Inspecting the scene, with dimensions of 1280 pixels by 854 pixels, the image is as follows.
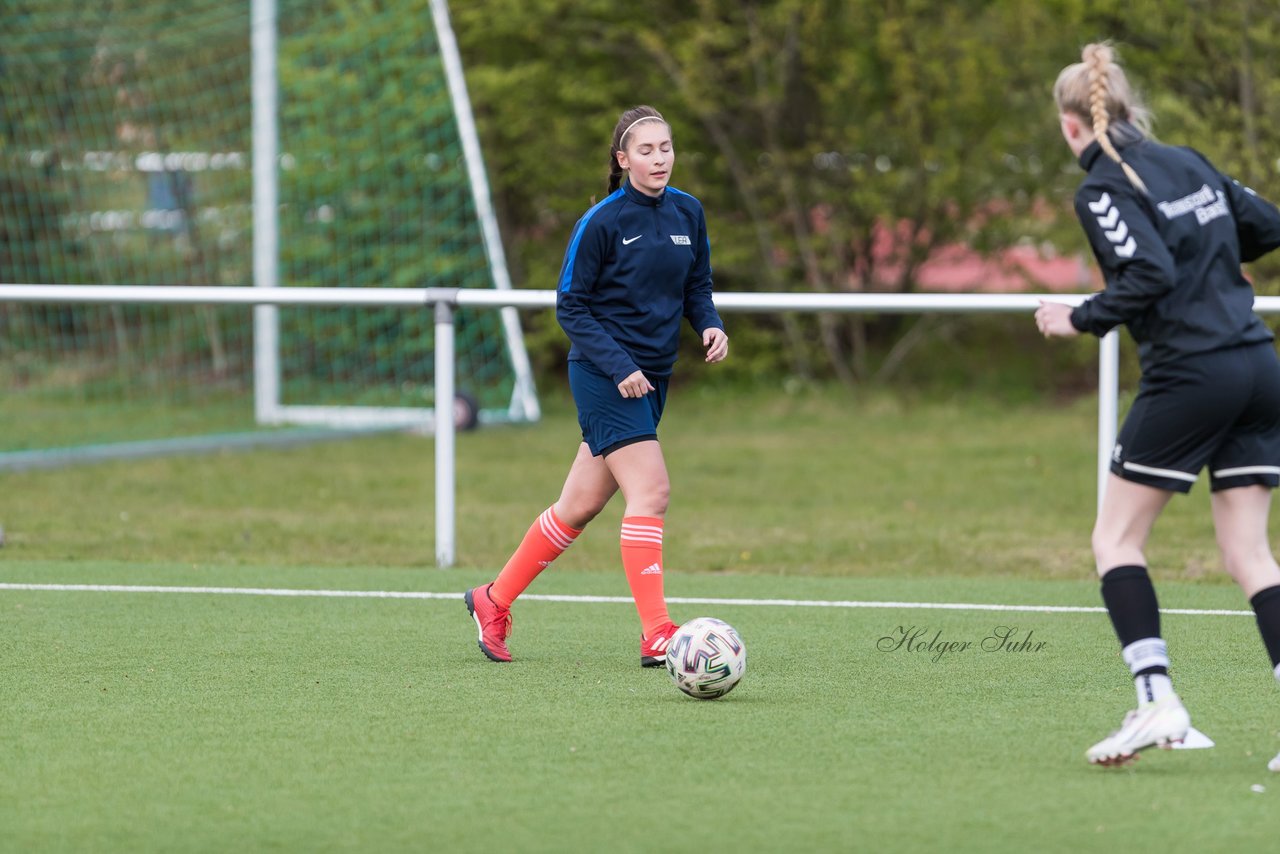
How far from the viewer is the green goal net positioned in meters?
15.3

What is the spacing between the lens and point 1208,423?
4188 mm

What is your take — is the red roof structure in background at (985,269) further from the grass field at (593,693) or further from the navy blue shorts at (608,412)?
the navy blue shorts at (608,412)

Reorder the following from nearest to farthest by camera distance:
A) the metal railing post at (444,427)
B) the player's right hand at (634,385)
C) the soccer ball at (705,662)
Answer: the soccer ball at (705,662) → the player's right hand at (634,385) → the metal railing post at (444,427)

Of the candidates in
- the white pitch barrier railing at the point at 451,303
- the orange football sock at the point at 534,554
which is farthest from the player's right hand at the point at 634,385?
the white pitch barrier railing at the point at 451,303

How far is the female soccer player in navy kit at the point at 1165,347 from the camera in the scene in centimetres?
414

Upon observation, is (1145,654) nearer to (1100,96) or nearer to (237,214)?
(1100,96)

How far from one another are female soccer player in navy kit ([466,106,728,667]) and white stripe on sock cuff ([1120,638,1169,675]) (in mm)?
1764

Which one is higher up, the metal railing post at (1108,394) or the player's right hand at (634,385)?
the player's right hand at (634,385)

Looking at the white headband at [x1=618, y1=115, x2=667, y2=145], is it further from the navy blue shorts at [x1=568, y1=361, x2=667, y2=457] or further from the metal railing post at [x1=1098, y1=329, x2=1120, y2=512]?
the metal railing post at [x1=1098, y1=329, x2=1120, y2=512]

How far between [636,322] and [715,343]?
291mm

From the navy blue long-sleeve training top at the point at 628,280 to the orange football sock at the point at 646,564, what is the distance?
50 centimetres

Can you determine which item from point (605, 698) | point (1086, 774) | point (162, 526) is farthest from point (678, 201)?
point (162, 526)

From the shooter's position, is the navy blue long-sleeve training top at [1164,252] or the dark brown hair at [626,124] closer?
the navy blue long-sleeve training top at [1164,252]

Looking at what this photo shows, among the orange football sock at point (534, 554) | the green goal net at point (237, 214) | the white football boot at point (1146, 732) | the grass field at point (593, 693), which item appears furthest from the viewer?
the green goal net at point (237, 214)
